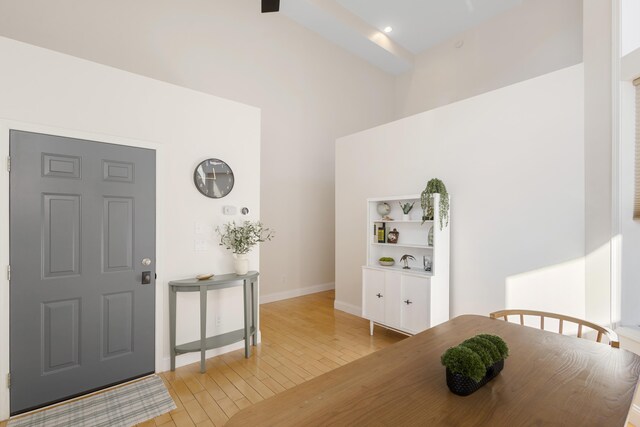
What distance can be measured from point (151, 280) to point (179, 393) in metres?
1.01

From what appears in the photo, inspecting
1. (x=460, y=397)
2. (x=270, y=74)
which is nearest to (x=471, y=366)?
(x=460, y=397)

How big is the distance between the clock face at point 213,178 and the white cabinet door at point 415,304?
7.48 ft

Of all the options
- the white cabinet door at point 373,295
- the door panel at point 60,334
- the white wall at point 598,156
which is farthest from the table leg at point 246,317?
the white wall at point 598,156

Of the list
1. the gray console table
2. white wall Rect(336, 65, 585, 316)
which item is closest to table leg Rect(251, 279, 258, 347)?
the gray console table

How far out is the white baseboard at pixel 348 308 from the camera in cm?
453

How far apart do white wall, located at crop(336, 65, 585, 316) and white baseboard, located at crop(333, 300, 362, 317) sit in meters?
1.49

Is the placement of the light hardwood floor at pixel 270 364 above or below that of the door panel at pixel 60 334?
below

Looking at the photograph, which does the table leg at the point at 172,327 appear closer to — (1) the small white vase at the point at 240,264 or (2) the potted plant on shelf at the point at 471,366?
(1) the small white vase at the point at 240,264

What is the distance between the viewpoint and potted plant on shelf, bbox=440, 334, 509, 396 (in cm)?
100

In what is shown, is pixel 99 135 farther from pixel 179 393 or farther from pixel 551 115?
pixel 551 115

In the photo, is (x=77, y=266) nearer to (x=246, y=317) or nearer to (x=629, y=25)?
(x=246, y=317)

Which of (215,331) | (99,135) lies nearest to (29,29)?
(99,135)

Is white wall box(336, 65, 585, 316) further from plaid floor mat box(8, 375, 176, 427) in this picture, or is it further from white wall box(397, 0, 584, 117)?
plaid floor mat box(8, 375, 176, 427)

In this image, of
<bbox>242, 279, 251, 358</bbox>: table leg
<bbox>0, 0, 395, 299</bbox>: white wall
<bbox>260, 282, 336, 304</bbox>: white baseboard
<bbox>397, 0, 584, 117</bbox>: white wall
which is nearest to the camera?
<bbox>242, 279, 251, 358</bbox>: table leg
